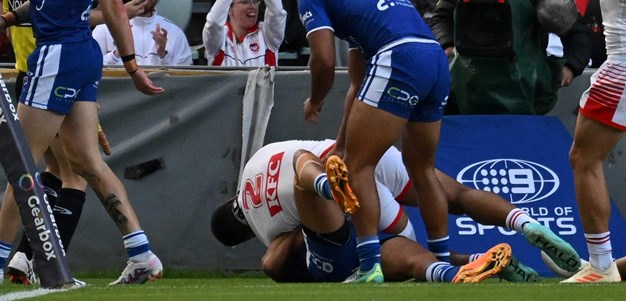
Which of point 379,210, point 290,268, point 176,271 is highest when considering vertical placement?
point 379,210

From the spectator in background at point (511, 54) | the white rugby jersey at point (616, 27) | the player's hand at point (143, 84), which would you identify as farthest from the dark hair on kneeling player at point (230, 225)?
the white rugby jersey at point (616, 27)

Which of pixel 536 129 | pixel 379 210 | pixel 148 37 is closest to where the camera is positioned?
pixel 379 210

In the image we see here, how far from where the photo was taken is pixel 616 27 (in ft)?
25.7

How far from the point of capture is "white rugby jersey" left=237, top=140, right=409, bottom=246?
8578 millimetres

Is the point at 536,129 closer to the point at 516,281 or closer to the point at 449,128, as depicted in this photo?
the point at 449,128

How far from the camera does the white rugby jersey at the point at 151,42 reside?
Result: 37.8 ft

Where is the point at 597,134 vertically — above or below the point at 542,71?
above

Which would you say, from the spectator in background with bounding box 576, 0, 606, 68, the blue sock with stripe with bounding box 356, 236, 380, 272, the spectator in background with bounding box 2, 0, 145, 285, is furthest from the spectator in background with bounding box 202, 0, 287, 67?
the blue sock with stripe with bounding box 356, 236, 380, 272

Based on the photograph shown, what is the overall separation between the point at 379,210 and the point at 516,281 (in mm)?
821

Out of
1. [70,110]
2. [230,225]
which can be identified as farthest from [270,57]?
[70,110]

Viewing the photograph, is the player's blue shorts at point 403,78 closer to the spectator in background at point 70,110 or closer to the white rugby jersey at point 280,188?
the white rugby jersey at point 280,188

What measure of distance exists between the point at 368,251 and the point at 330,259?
59 cm

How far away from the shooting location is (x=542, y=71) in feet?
33.1

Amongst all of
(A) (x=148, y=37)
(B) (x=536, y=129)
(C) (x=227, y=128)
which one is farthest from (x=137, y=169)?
(B) (x=536, y=129)
